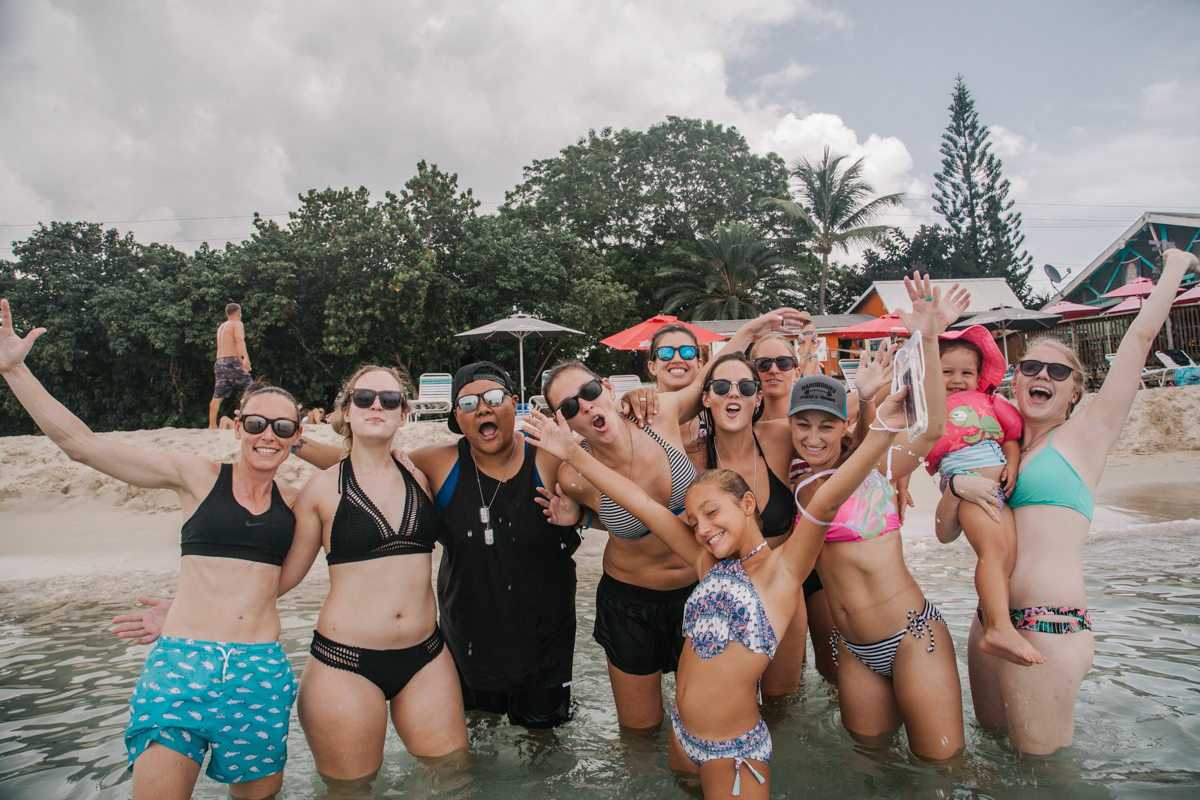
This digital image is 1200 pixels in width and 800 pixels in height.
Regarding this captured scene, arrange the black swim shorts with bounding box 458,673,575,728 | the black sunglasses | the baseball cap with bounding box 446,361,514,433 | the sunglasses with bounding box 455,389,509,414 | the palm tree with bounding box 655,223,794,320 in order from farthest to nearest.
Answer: the palm tree with bounding box 655,223,794,320
the black swim shorts with bounding box 458,673,575,728
the baseball cap with bounding box 446,361,514,433
the sunglasses with bounding box 455,389,509,414
the black sunglasses

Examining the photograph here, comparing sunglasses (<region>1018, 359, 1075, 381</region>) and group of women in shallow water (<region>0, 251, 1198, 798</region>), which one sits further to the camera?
sunglasses (<region>1018, 359, 1075, 381</region>)

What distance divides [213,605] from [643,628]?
205 cm

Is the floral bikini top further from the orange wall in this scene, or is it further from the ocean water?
the orange wall

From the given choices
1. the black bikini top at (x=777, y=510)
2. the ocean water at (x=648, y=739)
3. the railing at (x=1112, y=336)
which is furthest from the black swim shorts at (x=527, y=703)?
the railing at (x=1112, y=336)

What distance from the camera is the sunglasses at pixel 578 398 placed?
3.27 m

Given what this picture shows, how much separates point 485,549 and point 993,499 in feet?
8.04

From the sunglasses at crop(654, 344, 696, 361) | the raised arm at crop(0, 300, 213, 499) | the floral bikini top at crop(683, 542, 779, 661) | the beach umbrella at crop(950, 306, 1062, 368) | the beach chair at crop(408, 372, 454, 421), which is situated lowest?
the floral bikini top at crop(683, 542, 779, 661)

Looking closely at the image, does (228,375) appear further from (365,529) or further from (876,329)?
(876,329)

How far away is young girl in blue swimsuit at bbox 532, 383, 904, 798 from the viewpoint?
8.76ft

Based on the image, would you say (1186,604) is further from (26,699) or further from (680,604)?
(26,699)

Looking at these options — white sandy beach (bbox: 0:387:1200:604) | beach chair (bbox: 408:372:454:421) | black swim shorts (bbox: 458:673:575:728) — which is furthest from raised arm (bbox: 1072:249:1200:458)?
beach chair (bbox: 408:372:454:421)

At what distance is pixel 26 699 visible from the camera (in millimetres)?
4977

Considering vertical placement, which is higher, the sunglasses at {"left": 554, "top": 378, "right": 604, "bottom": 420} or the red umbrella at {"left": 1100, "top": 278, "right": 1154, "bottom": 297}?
the red umbrella at {"left": 1100, "top": 278, "right": 1154, "bottom": 297}

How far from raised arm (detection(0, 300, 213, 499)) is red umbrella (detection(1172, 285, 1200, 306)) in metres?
20.8
